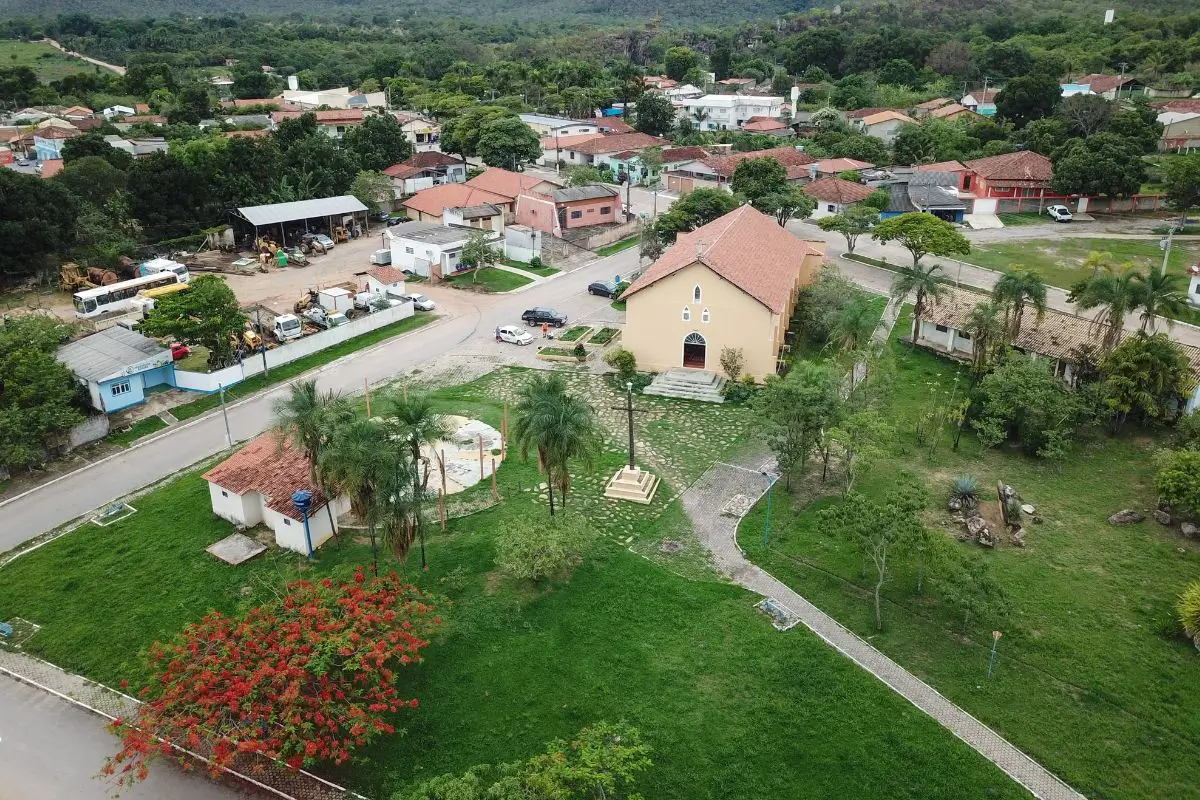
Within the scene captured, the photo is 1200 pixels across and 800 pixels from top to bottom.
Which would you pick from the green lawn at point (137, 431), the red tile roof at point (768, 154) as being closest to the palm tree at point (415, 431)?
the green lawn at point (137, 431)

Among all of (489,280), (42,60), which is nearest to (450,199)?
(489,280)

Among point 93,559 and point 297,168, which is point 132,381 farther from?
point 297,168

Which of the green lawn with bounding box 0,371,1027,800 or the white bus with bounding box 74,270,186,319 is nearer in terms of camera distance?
the green lawn with bounding box 0,371,1027,800

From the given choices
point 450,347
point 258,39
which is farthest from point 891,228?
point 258,39

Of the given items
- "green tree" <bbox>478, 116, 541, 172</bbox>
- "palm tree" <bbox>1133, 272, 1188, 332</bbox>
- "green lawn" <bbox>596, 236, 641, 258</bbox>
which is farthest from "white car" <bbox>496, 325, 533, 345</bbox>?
"green tree" <bbox>478, 116, 541, 172</bbox>

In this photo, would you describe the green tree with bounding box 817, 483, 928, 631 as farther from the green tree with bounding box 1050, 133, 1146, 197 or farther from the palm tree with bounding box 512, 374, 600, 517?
the green tree with bounding box 1050, 133, 1146, 197

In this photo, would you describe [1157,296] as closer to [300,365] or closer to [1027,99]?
[300,365]
